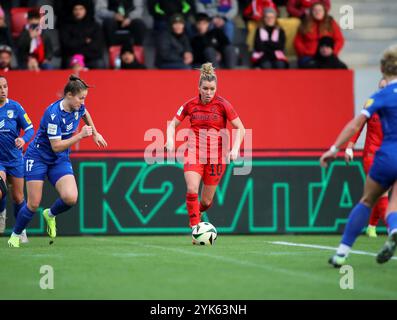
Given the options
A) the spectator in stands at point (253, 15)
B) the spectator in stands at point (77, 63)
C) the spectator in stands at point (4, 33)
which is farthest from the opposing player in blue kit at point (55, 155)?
the spectator in stands at point (253, 15)

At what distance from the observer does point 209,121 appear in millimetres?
12148

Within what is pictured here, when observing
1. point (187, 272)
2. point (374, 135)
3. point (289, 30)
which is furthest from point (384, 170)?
point (289, 30)

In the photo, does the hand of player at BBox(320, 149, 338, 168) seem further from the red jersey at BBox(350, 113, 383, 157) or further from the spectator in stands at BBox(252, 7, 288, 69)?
the spectator in stands at BBox(252, 7, 288, 69)

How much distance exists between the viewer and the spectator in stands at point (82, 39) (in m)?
16.2

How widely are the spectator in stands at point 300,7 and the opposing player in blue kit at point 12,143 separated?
21.5 ft

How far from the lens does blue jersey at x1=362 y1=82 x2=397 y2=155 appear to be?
8.48 meters

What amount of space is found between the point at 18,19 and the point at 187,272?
9574mm

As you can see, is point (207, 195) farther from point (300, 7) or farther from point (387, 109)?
point (300, 7)

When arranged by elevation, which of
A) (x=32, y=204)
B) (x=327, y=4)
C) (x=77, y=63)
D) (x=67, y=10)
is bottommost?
(x=32, y=204)

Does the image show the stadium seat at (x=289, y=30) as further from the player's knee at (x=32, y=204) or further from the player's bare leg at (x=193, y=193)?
the player's knee at (x=32, y=204)

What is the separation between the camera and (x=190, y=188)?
1191 cm

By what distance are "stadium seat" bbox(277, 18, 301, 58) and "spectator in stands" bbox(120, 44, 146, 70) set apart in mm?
3039
